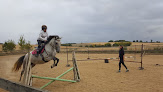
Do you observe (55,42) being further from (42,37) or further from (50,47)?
(42,37)

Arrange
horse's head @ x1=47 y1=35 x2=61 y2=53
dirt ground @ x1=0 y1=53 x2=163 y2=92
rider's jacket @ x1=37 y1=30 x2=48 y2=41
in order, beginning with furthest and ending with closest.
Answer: dirt ground @ x1=0 y1=53 x2=163 y2=92, rider's jacket @ x1=37 y1=30 x2=48 y2=41, horse's head @ x1=47 y1=35 x2=61 y2=53

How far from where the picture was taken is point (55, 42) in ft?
15.5

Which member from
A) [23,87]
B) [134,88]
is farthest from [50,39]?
[134,88]

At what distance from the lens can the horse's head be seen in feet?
15.5

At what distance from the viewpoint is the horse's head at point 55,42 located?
15.5ft

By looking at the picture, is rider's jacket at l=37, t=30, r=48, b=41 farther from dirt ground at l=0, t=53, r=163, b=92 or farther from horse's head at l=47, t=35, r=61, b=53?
dirt ground at l=0, t=53, r=163, b=92

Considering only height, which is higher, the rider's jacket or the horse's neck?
the rider's jacket

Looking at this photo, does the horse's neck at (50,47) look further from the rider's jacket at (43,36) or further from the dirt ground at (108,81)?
the dirt ground at (108,81)

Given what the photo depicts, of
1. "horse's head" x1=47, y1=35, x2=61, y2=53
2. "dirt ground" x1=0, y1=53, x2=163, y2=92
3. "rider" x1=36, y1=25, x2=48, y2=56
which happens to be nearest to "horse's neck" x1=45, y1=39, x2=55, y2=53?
"horse's head" x1=47, y1=35, x2=61, y2=53

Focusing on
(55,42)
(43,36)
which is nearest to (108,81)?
(55,42)

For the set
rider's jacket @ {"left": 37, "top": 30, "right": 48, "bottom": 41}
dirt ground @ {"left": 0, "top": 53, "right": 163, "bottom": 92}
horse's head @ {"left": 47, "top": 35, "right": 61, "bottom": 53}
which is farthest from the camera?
dirt ground @ {"left": 0, "top": 53, "right": 163, "bottom": 92}

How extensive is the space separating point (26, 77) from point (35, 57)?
2.95ft

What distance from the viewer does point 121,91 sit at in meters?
4.88

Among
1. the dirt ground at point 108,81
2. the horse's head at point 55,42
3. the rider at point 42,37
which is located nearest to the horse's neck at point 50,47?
the horse's head at point 55,42
